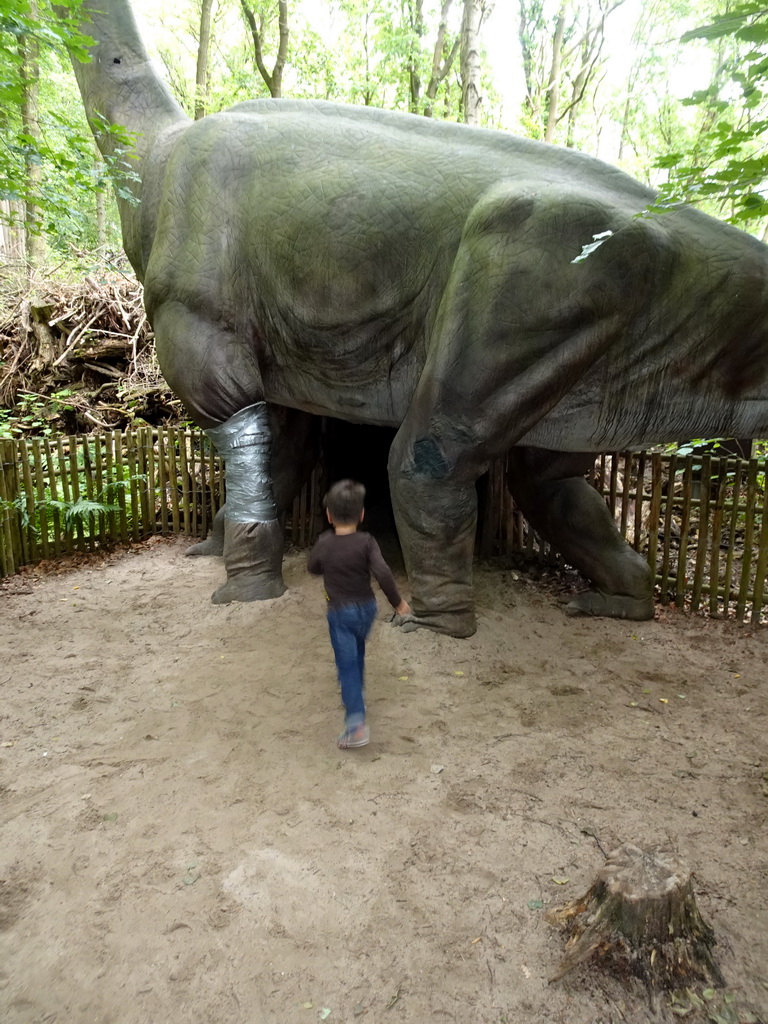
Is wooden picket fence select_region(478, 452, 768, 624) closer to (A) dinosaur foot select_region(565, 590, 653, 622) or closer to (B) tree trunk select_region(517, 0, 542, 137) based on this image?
(A) dinosaur foot select_region(565, 590, 653, 622)

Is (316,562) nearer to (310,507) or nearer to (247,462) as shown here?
(247,462)

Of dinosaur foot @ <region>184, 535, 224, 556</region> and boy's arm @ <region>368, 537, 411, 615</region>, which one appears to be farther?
dinosaur foot @ <region>184, 535, 224, 556</region>

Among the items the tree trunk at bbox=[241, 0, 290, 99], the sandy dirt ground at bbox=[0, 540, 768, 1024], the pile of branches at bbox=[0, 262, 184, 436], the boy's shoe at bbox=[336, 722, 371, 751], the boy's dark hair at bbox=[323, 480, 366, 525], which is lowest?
the sandy dirt ground at bbox=[0, 540, 768, 1024]

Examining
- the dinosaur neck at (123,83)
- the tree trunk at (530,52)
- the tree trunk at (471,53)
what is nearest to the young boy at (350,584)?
the dinosaur neck at (123,83)

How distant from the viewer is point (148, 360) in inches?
333

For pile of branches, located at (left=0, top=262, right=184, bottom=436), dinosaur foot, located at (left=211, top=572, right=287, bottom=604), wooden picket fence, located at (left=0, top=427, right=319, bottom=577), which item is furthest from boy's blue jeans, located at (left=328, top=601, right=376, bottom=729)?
pile of branches, located at (left=0, top=262, right=184, bottom=436)

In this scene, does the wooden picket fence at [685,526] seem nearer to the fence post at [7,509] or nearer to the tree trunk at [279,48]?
the fence post at [7,509]

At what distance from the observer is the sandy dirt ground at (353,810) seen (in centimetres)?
192

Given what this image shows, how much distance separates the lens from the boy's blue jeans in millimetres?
2959

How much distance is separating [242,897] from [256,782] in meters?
0.62

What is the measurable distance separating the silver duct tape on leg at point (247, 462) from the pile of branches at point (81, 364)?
12.8 feet

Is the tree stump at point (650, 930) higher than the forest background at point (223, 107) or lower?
lower

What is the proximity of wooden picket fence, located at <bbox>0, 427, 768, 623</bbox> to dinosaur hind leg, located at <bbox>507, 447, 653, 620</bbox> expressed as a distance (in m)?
0.36

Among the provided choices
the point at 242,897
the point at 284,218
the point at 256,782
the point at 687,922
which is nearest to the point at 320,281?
the point at 284,218
